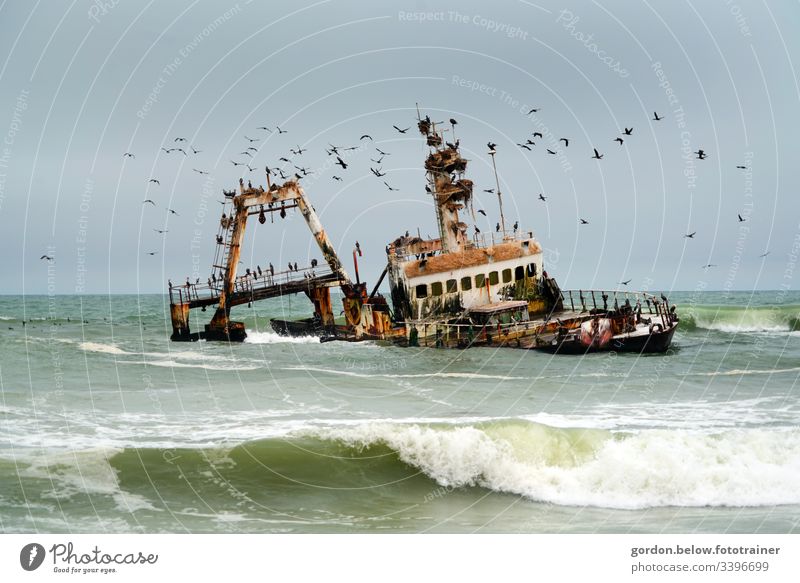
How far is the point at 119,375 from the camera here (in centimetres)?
3038

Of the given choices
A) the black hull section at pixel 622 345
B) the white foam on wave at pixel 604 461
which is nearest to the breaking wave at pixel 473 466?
the white foam on wave at pixel 604 461

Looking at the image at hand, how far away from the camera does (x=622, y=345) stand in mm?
35906

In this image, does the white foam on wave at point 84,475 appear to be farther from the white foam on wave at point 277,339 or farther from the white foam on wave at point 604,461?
the white foam on wave at point 277,339

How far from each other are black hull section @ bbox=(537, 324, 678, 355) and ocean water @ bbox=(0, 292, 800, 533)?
12.5 feet

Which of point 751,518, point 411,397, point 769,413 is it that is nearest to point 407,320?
point 411,397

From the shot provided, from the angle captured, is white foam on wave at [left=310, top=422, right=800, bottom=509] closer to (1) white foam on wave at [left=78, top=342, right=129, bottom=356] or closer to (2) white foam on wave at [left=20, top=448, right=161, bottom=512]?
(2) white foam on wave at [left=20, top=448, right=161, bottom=512]

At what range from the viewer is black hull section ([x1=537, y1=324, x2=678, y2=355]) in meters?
35.6

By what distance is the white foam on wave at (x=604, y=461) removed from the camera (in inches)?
683

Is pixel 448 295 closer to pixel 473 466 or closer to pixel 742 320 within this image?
pixel 473 466

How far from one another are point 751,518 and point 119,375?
22196 mm

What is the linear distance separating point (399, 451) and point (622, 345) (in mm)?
18582

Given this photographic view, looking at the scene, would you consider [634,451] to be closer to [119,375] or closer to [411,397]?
[411,397]

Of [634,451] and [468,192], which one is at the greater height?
[468,192]

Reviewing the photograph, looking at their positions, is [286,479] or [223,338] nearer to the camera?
[286,479]
